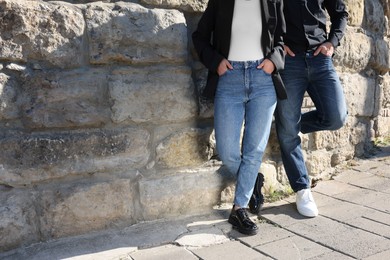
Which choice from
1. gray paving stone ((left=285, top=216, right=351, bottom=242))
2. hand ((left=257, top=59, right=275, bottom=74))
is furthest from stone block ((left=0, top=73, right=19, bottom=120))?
gray paving stone ((left=285, top=216, right=351, bottom=242))

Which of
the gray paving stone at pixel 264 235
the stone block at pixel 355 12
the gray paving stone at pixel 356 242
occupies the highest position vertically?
the stone block at pixel 355 12

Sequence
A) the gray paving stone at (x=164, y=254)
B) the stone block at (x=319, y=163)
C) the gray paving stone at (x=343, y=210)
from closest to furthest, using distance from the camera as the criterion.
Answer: the gray paving stone at (x=164, y=254) → the gray paving stone at (x=343, y=210) → the stone block at (x=319, y=163)

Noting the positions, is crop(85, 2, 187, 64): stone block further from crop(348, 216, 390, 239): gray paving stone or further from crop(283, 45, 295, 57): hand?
crop(348, 216, 390, 239): gray paving stone

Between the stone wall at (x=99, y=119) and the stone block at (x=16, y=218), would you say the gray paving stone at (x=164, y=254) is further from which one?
the stone block at (x=16, y=218)

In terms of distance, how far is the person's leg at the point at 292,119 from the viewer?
2.84 m

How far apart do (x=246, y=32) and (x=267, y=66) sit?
25 cm

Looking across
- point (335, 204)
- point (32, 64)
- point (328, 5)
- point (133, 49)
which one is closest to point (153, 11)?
point (133, 49)

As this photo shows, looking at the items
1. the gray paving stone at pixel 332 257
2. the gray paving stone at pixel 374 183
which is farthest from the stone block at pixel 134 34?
the gray paving stone at pixel 374 183

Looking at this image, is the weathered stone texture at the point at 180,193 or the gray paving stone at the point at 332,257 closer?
the gray paving stone at the point at 332,257

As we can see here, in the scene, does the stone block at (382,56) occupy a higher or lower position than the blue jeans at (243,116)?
higher

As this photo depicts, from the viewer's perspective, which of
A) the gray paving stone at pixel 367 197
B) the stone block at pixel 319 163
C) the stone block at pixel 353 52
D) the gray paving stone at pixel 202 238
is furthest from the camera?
the stone block at pixel 353 52

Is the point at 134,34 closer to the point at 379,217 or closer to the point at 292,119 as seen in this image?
the point at 292,119

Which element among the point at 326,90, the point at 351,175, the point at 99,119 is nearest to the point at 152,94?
the point at 99,119

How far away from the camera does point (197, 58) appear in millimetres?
2799
